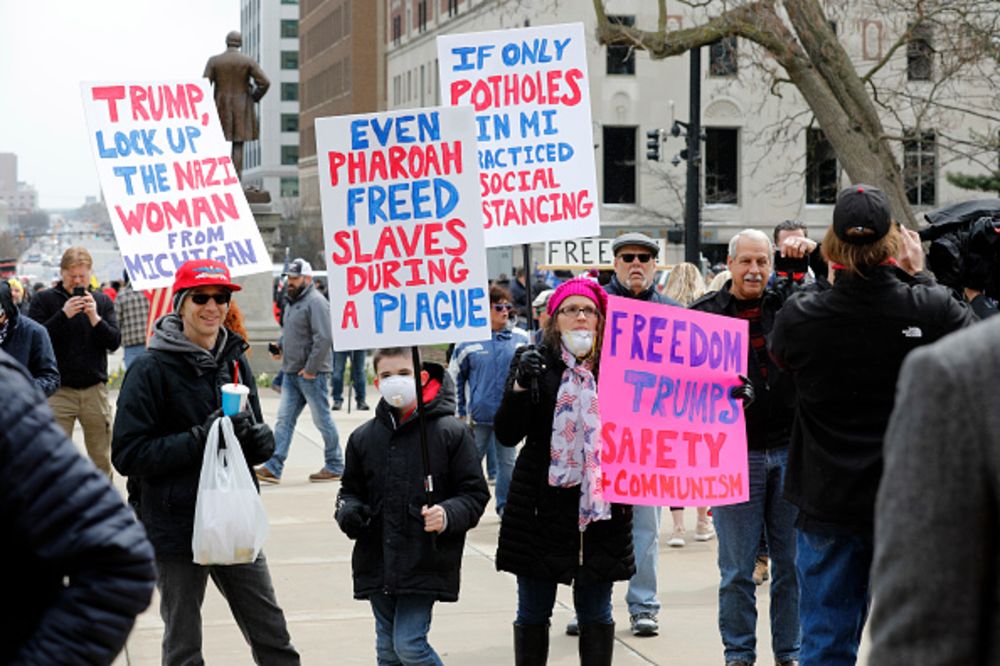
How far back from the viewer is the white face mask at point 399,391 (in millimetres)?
6016

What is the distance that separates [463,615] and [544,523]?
2.56m

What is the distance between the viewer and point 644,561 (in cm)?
777

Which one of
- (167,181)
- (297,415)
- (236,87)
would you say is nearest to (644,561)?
(167,181)

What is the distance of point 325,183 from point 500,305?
15.9ft

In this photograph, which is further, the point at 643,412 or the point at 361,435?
the point at 643,412

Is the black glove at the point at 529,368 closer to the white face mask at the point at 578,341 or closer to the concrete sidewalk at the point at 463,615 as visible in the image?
the white face mask at the point at 578,341

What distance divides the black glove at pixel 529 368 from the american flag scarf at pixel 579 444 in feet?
0.53

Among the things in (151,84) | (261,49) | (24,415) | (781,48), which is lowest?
(24,415)

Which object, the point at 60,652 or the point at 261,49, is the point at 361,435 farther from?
the point at 261,49

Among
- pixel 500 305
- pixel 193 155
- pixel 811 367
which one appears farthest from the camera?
pixel 500 305

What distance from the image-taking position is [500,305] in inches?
448

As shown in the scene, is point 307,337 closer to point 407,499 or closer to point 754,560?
point 754,560

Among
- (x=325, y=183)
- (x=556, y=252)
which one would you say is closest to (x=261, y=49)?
(x=556, y=252)

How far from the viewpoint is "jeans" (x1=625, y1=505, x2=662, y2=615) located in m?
7.73
